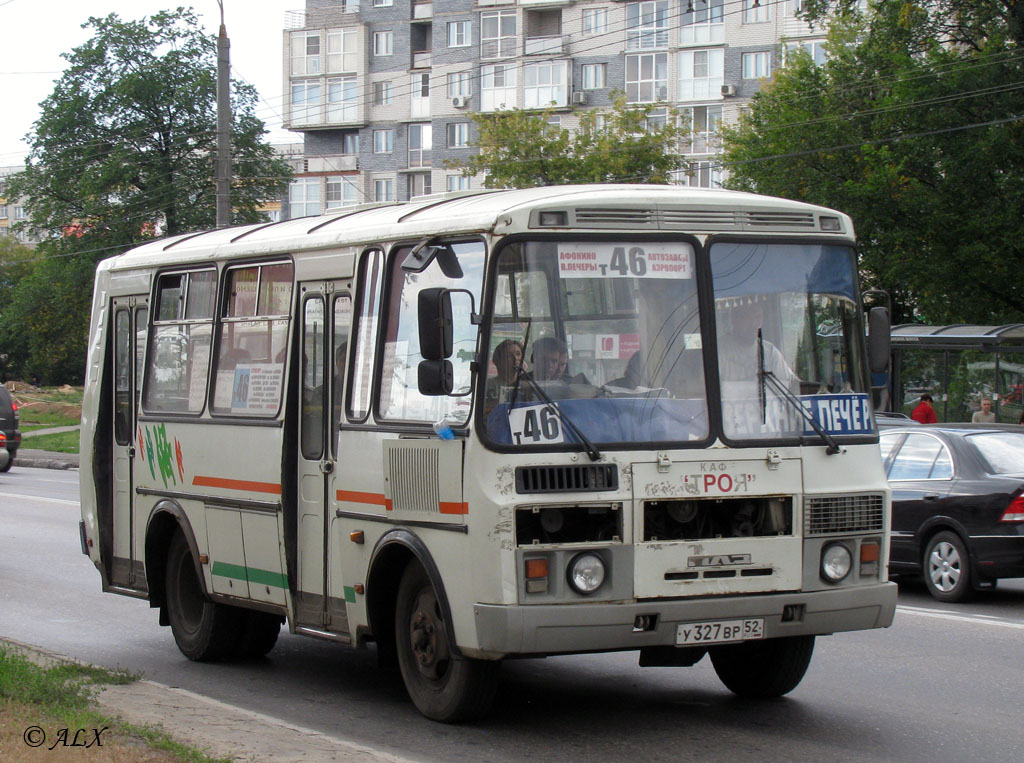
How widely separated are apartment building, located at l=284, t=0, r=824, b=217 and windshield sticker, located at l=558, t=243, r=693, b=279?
1986 inches

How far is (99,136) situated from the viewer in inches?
2477

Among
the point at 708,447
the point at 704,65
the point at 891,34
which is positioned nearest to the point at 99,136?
the point at 704,65

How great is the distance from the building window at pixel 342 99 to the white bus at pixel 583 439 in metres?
71.8

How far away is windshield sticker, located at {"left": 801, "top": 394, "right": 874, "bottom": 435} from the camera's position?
7645 millimetres

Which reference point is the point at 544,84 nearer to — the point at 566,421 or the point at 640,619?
the point at 566,421

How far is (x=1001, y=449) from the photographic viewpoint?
522 inches

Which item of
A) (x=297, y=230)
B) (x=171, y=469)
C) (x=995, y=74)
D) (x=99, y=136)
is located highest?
(x=99, y=136)

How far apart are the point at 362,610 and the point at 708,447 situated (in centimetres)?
215

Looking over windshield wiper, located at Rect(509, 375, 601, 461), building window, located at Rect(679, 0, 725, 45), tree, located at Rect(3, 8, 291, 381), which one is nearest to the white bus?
windshield wiper, located at Rect(509, 375, 601, 461)

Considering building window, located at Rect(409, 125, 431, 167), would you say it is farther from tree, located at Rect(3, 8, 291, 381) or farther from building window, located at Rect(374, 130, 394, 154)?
tree, located at Rect(3, 8, 291, 381)

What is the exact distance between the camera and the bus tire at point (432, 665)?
24.7 ft

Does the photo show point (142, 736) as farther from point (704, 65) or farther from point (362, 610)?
point (704, 65)

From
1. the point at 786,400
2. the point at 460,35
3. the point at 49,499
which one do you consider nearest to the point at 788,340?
the point at 786,400

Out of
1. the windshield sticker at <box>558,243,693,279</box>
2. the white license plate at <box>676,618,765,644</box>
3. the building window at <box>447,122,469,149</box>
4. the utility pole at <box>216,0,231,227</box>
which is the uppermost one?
the building window at <box>447,122,469,149</box>
